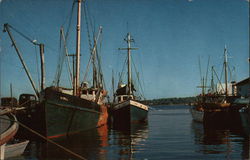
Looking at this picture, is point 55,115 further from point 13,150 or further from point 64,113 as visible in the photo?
point 13,150

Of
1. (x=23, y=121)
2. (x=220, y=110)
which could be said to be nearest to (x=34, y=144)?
(x=23, y=121)

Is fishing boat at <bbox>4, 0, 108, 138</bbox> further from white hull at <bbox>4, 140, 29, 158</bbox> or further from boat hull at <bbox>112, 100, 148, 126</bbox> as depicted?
boat hull at <bbox>112, 100, 148, 126</bbox>

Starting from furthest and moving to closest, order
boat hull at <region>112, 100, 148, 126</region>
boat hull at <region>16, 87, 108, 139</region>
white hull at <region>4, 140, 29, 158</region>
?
boat hull at <region>112, 100, 148, 126</region>, boat hull at <region>16, 87, 108, 139</region>, white hull at <region>4, 140, 29, 158</region>

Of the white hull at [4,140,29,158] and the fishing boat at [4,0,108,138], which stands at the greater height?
the fishing boat at [4,0,108,138]

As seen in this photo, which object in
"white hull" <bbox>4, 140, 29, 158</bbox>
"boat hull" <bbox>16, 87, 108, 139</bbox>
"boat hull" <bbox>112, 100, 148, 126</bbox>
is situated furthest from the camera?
"boat hull" <bbox>112, 100, 148, 126</bbox>

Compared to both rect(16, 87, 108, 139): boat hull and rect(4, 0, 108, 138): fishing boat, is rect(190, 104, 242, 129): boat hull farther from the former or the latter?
rect(16, 87, 108, 139): boat hull

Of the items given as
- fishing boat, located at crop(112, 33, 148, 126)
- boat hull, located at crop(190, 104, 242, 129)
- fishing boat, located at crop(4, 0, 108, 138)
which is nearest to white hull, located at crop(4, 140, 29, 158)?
fishing boat, located at crop(4, 0, 108, 138)

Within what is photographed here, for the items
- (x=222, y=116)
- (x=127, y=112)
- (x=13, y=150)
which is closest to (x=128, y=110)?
(x=127, y=112)

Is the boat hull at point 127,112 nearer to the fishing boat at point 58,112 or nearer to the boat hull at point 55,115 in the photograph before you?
the fishing boat at point 58,112

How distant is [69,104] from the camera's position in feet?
69.2

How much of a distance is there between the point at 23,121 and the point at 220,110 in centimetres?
2455

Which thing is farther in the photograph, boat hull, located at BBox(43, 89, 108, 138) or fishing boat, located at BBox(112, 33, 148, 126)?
fishing boat, located at BBox(112, 33, 148, 126)

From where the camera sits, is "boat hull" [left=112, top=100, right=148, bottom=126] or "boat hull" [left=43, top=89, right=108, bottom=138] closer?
"boat hull" [left=43, top=89, right=108, bottom=138]

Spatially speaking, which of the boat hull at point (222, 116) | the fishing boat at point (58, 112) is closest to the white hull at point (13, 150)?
the fishing boat at point (58, 112)
